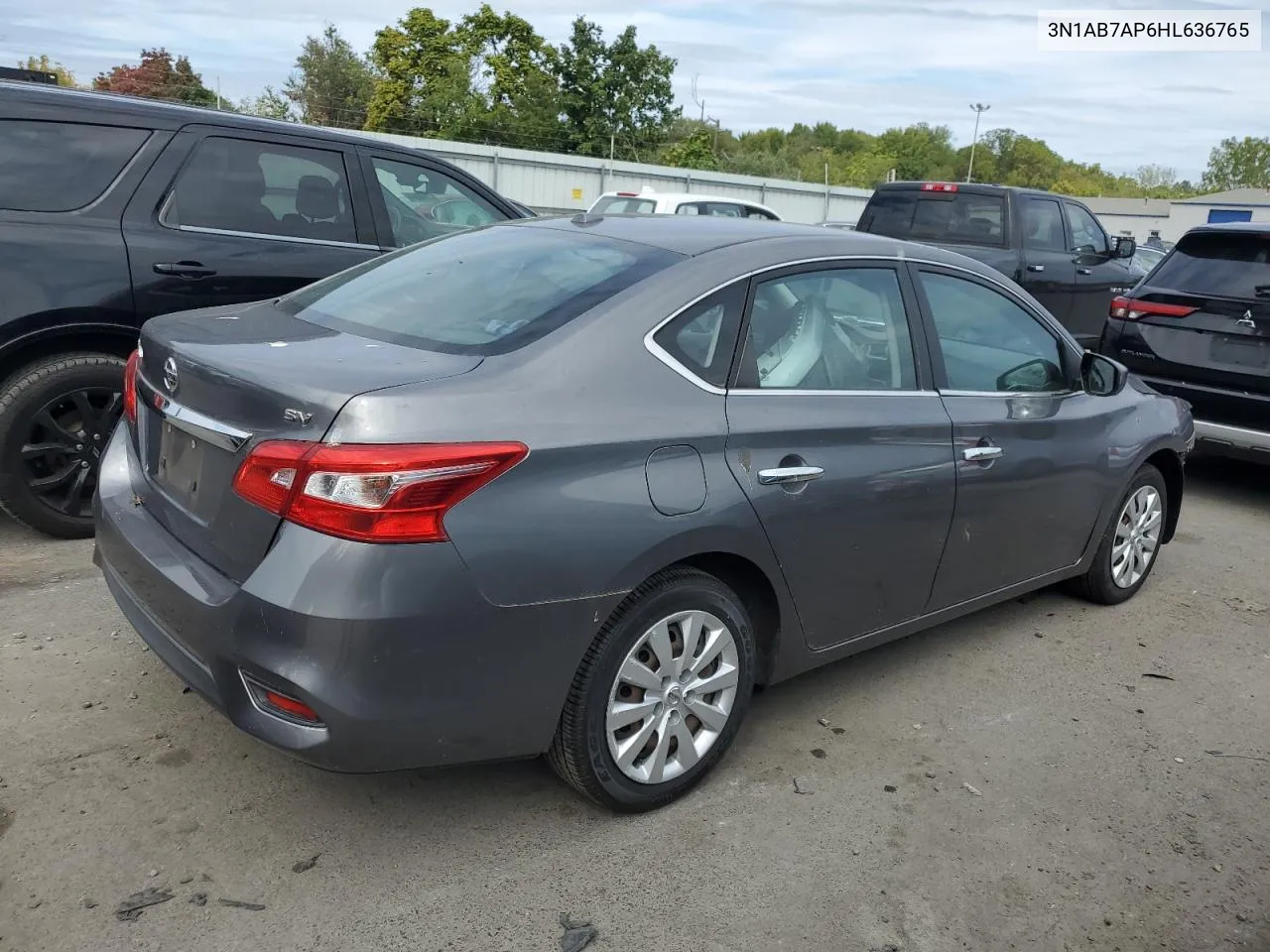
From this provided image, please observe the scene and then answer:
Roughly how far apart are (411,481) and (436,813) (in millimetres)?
1119

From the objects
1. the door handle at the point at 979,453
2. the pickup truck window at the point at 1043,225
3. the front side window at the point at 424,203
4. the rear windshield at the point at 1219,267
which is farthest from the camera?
the pickup truck window at the point at 1043,225

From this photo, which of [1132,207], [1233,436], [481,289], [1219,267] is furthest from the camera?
[1132,207]

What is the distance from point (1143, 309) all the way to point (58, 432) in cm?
634

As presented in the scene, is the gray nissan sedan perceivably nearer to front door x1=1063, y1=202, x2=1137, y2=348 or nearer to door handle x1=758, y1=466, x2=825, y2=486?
door handle x1=758, y1=466, x2=825, y2=486

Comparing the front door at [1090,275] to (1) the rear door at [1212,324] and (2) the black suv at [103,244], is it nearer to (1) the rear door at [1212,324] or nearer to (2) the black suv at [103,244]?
(1) the rear door at [1212,324]

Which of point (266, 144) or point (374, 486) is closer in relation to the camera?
point (374, 486)

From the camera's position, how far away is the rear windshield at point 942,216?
416 inches

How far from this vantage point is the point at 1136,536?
500cm

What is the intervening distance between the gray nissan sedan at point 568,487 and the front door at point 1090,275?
7.82 metres

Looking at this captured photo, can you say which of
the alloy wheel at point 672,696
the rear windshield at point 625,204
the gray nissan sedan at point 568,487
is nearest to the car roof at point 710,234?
the gray nissan sedan at point 568,487

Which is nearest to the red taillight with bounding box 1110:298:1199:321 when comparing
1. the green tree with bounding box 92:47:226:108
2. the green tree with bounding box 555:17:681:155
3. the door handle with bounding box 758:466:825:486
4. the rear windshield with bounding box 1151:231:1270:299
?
the rear windshield with bounding box 1151:231:1270:299

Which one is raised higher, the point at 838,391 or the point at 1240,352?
the point at 838,391

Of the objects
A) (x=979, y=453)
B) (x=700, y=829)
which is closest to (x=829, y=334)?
(x=979, y=453)

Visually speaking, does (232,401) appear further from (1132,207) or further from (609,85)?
(1132,207)
